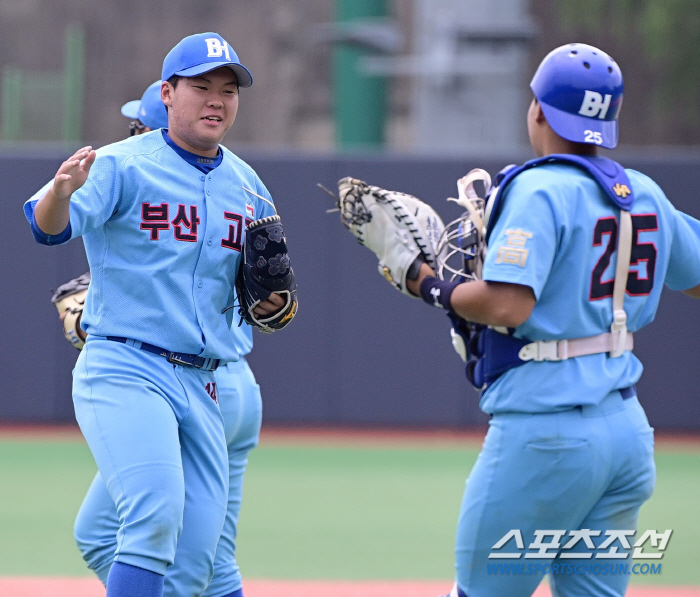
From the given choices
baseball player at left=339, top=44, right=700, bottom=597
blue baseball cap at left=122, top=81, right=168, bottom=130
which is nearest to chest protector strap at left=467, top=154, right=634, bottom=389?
baseball player at left=339, top=44, right=700, bottom=597

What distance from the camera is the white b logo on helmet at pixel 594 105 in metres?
2.79

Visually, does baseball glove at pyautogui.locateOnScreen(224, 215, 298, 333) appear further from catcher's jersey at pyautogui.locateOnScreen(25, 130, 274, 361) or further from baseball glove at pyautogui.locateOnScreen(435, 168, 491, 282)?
baseball glove at pyautogui.locateOnScreen(435, 168, 491, 282)

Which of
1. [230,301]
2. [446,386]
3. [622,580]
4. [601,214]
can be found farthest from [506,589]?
[446,386]

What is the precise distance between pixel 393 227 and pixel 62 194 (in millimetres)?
1023

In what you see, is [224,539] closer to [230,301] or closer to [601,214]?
[230,301]

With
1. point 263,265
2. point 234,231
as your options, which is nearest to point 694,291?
point 263,265

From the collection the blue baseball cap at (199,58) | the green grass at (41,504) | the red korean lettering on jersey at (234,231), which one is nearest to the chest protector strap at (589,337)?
the red korean lettering on jersey at (234,231)

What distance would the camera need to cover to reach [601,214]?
2693mm

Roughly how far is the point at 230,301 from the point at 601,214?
1.27m

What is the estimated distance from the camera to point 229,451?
3.83m

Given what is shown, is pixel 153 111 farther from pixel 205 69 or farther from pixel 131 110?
pixel 205 69

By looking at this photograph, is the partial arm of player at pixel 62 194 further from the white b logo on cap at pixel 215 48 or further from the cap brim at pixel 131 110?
the cap brim at pixel 131 110

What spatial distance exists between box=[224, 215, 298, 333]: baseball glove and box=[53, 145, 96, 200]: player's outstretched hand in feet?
1.91

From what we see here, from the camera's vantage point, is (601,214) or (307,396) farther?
(307,396)
